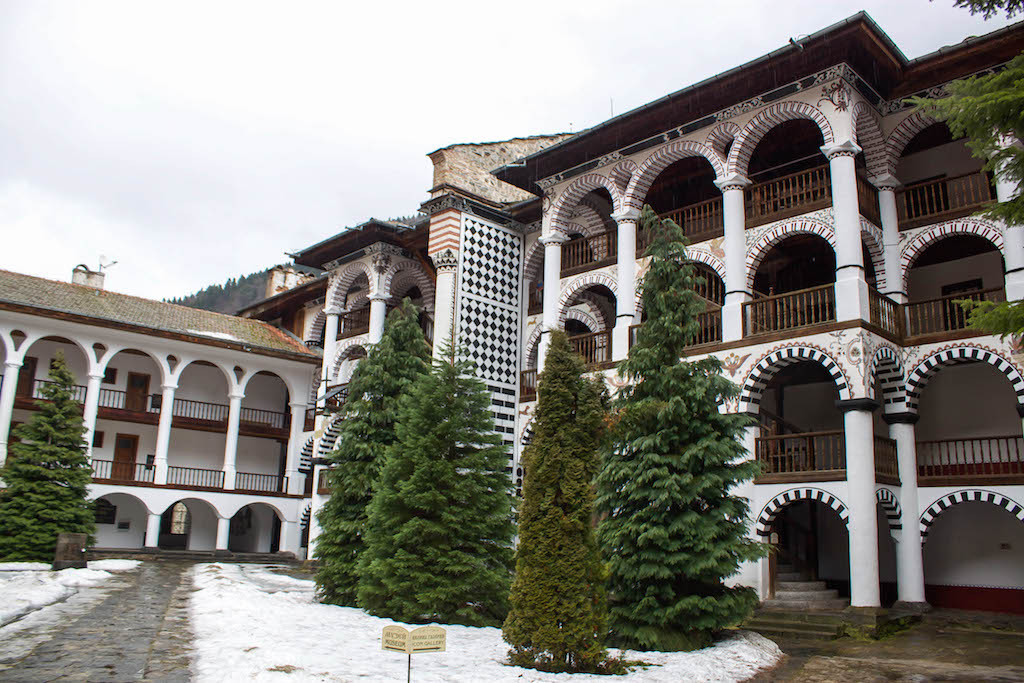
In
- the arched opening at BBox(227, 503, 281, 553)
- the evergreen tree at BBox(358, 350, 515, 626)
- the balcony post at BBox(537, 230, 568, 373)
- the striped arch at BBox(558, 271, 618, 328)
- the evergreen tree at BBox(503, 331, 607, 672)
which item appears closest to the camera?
the evergreen tree at BBox(503, 331, 607, 672)

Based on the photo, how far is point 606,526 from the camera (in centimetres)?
1101

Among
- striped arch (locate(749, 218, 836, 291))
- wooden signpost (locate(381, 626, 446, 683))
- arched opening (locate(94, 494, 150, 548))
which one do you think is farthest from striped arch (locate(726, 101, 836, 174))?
arched opening (locate(94, 494, 150, 548))

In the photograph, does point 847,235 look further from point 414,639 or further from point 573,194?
point 414,639

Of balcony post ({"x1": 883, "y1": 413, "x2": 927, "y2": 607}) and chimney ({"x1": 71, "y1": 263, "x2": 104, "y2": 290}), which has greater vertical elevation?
chimney ({"x1": 71, "y1": 263, "x2": 104, "y2": 290})

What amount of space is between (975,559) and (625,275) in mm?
8191

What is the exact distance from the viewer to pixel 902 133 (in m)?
15.1

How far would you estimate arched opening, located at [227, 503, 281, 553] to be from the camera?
2806 cm

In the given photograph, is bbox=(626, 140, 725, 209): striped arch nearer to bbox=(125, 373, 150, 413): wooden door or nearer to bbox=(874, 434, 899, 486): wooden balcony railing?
bbox=(874, 434, 899, 486): wooden balcony railing

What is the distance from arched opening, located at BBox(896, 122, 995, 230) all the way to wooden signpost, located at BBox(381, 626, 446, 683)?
1193 cm

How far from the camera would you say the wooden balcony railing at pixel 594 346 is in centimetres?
1838

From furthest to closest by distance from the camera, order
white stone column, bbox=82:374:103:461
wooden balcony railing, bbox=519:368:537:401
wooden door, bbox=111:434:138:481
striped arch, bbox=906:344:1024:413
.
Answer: wooden door, bbox=111:434:138:481
white stone column, bbox=82:374:103:461
wooden balcony railing, bbox=519:368:537:401
striped arch, bbox=906:344:1024:413

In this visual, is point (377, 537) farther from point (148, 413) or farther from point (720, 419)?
point (148, 413)

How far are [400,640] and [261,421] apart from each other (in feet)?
76.8

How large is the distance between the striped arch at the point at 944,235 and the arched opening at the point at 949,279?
224 millimetres
